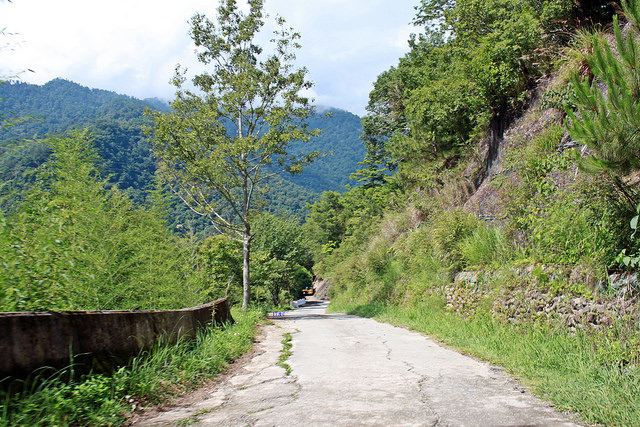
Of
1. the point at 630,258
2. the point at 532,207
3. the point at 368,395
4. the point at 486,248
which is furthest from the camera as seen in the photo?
the point at 486,248

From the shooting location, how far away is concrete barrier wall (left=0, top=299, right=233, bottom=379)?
309 cm

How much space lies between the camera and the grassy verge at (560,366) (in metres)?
3.37

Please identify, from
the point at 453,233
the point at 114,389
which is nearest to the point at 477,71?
the point at 453,233

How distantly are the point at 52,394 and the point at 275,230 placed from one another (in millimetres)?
31314

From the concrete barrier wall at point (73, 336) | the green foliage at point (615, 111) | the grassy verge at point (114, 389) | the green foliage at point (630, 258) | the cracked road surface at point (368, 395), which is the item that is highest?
the green foliage at point (615, 111)

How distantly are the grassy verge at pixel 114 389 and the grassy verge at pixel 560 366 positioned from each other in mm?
3926

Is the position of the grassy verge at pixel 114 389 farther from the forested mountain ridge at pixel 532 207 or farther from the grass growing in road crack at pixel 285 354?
the forested mountain ridge at pixel 532 207

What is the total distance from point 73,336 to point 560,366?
5204 mm

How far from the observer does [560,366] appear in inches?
187

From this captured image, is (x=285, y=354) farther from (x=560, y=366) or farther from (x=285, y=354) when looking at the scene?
(x=560, y=366)

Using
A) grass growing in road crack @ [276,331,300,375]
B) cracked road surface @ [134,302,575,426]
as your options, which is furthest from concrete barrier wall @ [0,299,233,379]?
grass growing in road crack @ [276,331,300,375]

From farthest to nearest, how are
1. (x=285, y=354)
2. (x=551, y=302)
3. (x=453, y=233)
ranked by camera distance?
(x=453, y=233), (x=285, y=354), (x=551, y=302)

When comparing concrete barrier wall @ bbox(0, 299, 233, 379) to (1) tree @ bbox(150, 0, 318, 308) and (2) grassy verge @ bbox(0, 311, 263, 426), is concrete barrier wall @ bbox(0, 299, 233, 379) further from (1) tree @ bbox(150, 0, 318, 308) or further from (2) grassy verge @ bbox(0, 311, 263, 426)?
(1) tree @ bbox(150, 0, 318, 308)

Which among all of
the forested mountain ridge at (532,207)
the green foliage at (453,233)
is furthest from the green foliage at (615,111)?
the green foliage at (453,233)
